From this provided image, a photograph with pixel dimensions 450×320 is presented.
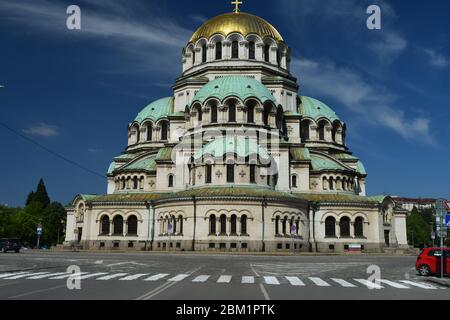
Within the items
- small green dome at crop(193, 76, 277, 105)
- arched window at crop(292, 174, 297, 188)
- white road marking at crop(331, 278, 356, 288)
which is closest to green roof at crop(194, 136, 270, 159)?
small green dome at crop(193, 76, 277, 105)

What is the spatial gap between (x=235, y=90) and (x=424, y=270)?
→ 38089 mm

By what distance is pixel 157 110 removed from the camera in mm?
69250

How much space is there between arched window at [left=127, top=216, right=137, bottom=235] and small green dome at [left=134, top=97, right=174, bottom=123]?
15.2m

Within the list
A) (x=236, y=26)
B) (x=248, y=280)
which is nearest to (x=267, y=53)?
(x=236, y=26)

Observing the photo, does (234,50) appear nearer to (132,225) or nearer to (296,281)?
(132,225)

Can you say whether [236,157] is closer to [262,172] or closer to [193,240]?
[262,172]

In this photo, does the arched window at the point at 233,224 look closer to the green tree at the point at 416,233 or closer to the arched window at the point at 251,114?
the arched window at the point at 251,114

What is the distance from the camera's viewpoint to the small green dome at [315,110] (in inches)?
2665

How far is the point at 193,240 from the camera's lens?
50969 mm

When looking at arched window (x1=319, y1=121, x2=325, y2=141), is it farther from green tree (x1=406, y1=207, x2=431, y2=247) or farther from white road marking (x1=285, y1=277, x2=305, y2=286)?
green tree (x1=406, y1=207, x2=431, y2=247)

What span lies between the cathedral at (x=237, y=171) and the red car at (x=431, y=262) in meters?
27.7

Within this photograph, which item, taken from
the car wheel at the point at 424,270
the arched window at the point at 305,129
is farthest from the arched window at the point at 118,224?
the car wheel at the point at 424,270
